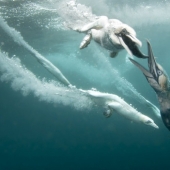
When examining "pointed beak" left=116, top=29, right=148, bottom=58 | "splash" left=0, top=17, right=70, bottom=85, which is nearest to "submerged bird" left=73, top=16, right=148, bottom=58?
"pointed beak" left=116, top=29, right=148, bottom=58

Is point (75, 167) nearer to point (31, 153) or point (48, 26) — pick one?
point (31, 153)

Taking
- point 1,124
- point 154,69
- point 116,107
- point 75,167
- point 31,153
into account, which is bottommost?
Result: point 31,153

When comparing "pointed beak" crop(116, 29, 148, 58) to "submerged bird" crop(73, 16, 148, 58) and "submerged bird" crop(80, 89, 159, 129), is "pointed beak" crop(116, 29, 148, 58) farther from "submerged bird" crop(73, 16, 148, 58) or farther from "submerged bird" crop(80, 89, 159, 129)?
"submerged bird" crop(80, 89, 159, 129)

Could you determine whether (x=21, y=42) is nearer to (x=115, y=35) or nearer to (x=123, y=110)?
(x=123, y=110)

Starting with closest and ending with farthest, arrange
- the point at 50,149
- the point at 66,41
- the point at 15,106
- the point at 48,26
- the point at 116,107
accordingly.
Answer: the point at 116,107 < the point at 48,26 < the point at 66,41 < the point at 50,149 < the point at 15,106

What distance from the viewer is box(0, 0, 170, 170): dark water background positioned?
1895 cm

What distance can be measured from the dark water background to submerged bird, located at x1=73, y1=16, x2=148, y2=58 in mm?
10651

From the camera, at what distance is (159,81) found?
2303mm

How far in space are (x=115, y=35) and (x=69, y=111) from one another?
54049 mm

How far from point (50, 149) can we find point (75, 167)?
11056 mm

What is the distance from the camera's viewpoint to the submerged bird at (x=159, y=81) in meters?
2.24

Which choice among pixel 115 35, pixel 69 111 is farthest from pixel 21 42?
pixel 69 111

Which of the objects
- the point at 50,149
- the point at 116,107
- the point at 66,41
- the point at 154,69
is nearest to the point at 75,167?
the point at 50,149

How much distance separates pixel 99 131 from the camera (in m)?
53.3
